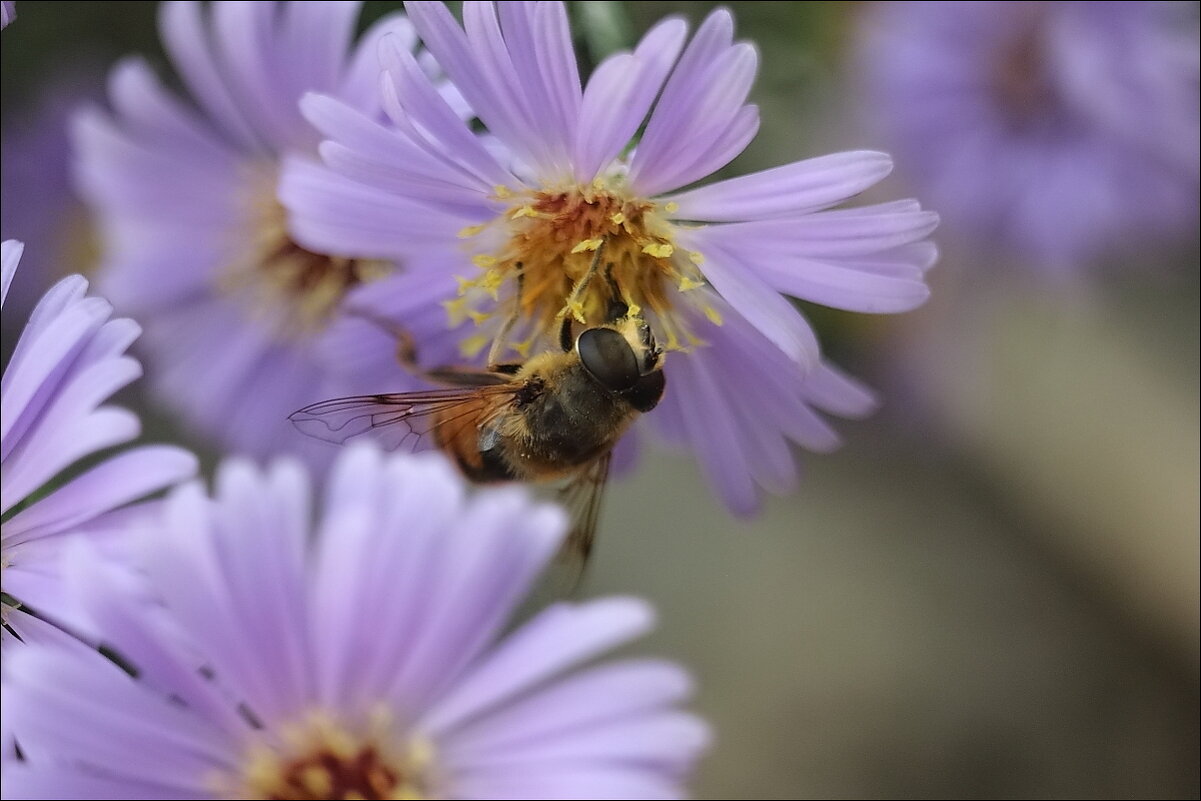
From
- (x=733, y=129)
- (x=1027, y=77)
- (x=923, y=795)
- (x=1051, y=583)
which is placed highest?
(x=1027, y=77)

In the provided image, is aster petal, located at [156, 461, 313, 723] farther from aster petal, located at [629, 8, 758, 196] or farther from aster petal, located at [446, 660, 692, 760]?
aster petal, located at [629, 8, 758, 196]

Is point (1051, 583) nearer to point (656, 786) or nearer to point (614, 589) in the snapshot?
point (614, 589)

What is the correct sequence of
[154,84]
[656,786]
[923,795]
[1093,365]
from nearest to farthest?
[656,786], [154,84], [923,795], [1093,365]

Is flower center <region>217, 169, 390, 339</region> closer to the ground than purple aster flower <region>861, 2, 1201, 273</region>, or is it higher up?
closer to the ground

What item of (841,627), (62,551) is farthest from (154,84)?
(841,627)

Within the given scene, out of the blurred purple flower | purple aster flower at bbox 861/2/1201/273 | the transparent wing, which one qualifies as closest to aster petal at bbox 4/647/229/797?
the transparent wing

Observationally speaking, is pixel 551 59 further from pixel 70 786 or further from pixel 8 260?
pixel 70 786

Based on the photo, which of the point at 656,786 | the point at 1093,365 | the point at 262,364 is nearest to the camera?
the point at 656,786

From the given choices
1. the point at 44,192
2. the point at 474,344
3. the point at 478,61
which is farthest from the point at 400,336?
the point at 44,192
